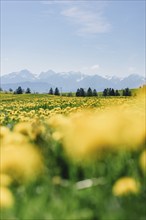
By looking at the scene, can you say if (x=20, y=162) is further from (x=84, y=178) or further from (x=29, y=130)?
(x=29, y=130)

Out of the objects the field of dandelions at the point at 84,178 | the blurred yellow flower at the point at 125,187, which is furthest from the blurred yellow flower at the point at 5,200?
the blurred yellow flower at the point at 125,187

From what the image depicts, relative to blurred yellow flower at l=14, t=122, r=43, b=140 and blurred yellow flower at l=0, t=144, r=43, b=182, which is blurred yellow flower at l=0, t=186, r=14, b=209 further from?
blurred yellow flower at l=14, t=122, r=43, b=140

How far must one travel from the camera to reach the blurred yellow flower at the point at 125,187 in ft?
8.47

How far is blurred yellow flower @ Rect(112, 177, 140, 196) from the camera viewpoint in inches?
102

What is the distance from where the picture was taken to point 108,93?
121688 millimetres

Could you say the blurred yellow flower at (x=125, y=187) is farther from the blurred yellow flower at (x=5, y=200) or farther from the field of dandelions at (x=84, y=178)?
the blurred yellow flower at (x=5, y=200)

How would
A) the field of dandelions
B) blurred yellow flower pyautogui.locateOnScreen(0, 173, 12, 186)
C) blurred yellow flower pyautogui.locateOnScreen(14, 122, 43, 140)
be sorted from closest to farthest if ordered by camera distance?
the field of dandelions, blurred yellow flower pyautogui.locateOnScreen(0, 173, 12, 186), blurred yellow flower pyautogui.locateOnScreen(14, 122, 43, 140)

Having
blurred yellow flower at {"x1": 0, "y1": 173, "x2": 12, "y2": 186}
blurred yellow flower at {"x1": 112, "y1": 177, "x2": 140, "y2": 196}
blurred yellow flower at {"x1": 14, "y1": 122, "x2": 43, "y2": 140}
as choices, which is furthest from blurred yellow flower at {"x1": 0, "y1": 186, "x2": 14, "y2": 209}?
blurred yellow flower at {"x1": 14, "y1": 122, "x2": 43, "y2": 140}

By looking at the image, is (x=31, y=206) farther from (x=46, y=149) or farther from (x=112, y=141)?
(x=46, y=149)

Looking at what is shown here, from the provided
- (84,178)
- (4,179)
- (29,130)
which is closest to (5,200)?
(4,179)

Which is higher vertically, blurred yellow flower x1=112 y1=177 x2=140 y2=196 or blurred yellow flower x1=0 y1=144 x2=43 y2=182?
blurred yellow flower x1=0 y1=144 x2=43 y2=182

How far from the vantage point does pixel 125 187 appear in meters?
2.57

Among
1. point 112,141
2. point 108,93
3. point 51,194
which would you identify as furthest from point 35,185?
point 108,93

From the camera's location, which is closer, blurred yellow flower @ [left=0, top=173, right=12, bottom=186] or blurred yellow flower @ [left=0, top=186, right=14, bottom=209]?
blurred yellow flower @ [left=0, top=186, right=14, bottom=209]
